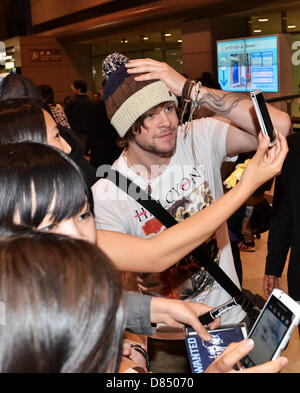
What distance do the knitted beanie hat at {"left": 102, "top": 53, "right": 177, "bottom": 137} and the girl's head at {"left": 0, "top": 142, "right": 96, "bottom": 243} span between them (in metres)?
1.04

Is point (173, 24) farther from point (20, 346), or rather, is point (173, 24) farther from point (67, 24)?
point (20, 346)

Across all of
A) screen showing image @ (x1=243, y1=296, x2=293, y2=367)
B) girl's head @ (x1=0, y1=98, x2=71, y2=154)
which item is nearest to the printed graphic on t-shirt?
girl's head @ (x1=0, y1=98, x2=71, y2=154)

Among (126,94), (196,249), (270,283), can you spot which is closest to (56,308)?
(196,249)

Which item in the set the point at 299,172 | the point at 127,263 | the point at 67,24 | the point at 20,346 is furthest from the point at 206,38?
the point at 20,346

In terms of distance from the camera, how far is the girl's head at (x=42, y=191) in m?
1.22

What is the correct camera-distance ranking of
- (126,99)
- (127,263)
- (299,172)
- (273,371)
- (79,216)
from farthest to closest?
(299,172)
(126,99)
(127,263)
(79,216)
(273,371)

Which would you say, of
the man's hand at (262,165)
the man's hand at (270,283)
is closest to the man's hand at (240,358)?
the man's hand at (262,165)

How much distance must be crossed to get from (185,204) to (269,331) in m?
1.03

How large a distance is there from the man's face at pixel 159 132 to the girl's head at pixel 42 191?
0.98 meters

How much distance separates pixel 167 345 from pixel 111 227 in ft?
1.66

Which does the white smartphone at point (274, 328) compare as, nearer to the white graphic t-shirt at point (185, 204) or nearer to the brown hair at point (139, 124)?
the white graphic t-shirt at point (185, 204)

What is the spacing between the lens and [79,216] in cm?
133

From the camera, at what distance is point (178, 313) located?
5.12ft

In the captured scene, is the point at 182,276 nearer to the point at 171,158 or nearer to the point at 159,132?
the point at 171,158
